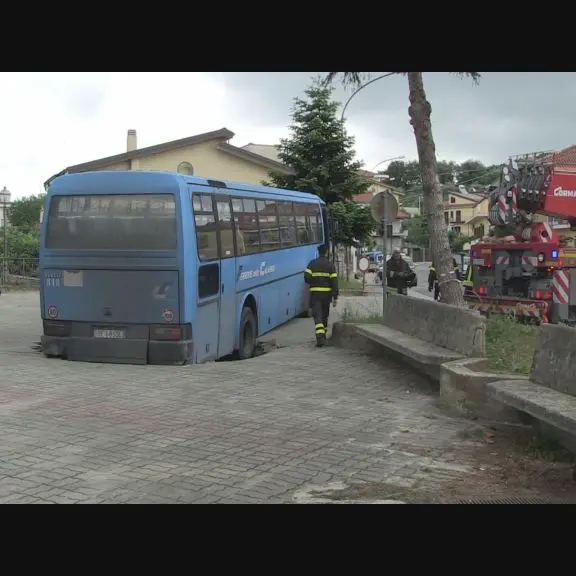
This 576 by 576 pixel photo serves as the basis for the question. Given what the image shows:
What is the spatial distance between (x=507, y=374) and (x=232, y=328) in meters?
5.49

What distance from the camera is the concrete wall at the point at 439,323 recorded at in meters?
7.34

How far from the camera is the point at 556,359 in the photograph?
18.2ft

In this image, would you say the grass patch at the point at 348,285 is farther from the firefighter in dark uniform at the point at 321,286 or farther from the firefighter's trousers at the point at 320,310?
the firefighter's trousers at the point at 320,310

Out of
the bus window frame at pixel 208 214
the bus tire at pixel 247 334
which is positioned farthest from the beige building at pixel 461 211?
the bus window frame at pixel 208 214

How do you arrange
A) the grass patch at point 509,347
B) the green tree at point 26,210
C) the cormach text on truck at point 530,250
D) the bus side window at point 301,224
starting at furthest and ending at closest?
the green tree at point 26,210 < the bus side window at point 301,224 < the cormach text on truck at point 530,250 < the grass patch at point 509,347

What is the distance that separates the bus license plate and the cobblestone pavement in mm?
445

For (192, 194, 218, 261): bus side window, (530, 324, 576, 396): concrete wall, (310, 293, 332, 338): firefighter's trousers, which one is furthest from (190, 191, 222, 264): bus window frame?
(530, 324, 576, 396): concrete wall

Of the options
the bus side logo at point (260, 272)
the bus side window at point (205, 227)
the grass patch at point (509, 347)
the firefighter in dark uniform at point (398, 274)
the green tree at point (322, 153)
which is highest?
the green tree at point (322, 153)

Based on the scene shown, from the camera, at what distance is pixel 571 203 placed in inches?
586

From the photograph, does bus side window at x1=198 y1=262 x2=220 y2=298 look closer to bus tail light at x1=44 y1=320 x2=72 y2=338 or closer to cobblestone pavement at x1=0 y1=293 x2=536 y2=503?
cobblestone pavement at x1=0 y1=293 x2=536 y2=503

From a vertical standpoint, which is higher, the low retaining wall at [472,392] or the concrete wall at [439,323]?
the concrete wall at [439,323]

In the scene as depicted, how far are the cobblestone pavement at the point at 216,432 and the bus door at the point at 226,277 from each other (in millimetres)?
1217

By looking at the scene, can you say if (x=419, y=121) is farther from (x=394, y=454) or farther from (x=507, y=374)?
(x=394, y=454)

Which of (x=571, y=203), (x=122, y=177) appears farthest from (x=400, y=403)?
(x=571, y=203)
